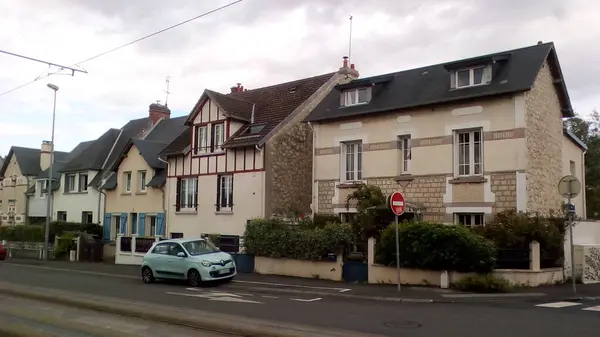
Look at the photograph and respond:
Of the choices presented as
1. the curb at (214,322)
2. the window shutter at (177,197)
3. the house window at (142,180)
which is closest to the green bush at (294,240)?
the curb at (214,322)

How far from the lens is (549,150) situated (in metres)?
19.9

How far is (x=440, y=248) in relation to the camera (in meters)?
16.2

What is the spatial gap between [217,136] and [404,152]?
992 centimetres

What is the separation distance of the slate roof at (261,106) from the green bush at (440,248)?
9.71 metres

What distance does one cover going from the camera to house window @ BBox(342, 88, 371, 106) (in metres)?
22.9

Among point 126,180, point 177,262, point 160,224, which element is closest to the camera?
point 177,262

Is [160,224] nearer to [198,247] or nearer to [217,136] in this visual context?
[217,136]

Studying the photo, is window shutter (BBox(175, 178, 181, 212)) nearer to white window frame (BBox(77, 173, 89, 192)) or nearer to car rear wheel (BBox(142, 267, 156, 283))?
car rear wheel (BBox(142, 267, 156, 283))

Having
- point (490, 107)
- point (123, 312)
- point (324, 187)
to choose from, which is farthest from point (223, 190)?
point (123, 312)

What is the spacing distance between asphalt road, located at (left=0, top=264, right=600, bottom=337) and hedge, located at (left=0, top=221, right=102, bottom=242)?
17891 mm

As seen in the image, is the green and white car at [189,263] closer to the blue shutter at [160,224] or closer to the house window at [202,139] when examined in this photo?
the house window at [202,139]

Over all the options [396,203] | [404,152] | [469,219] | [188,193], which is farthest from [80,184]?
[396,203]

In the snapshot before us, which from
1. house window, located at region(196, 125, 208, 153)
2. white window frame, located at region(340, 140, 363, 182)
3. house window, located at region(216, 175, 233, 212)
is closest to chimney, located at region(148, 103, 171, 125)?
house window, located at region(196, 125, 208, 153)

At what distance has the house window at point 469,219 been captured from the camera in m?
19.2
